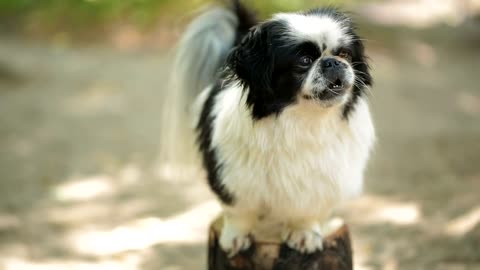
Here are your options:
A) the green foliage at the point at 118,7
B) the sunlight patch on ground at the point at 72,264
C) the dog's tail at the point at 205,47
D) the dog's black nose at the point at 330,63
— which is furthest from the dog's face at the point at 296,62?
the green foliage at the point at 118,7

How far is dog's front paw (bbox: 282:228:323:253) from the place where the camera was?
121 inches

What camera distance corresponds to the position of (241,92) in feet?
9.22

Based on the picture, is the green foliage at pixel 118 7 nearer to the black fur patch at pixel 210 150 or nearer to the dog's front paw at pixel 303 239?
the black fur patch at pixel 210 150

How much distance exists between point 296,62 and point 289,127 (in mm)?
266

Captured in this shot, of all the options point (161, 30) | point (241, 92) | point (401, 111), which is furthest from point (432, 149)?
point (161, 30)

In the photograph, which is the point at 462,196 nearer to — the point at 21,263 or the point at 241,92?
the point at 241,92

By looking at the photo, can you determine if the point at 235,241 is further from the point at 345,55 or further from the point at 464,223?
the point at 464,223

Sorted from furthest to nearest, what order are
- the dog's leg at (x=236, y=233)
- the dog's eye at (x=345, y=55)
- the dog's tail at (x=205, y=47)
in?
the dog's tail at (x=205, y=47)
the dog's leg at (x=236, y=233)
the dog's eye at (x=345, y=55)

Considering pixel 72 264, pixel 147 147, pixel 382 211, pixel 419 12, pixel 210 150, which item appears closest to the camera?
pixel 210 150

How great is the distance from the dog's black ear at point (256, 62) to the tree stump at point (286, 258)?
2.64 feet

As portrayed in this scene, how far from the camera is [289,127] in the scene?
2.69m

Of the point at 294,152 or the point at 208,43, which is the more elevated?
the point at 208,43

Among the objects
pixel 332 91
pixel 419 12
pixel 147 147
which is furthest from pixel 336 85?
pixel 419 12

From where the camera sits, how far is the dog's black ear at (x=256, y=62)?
2.60m
